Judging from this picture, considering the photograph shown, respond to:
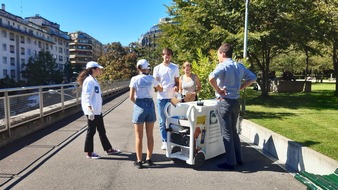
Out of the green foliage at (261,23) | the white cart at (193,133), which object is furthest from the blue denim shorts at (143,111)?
the green foliage at (261,23)

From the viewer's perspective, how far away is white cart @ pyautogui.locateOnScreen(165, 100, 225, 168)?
5082mm

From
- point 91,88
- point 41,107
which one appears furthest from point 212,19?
point 91,88

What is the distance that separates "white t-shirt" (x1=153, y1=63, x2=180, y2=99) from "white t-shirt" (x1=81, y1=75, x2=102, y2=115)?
3.76 feet

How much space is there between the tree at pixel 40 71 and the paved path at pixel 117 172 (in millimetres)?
62707

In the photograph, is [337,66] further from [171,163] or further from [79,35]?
[79,35]

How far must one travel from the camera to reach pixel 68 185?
4.34 m

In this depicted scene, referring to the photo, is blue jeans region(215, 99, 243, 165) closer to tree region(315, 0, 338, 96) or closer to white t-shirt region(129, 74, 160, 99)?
white t-shirt region(129, 74, 160, 99)

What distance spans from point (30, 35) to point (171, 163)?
72.7 meters

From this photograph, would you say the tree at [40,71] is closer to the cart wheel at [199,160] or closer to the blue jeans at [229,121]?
the cart wheel at [199,160]

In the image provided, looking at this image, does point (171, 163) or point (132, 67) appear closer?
point (171, 163)

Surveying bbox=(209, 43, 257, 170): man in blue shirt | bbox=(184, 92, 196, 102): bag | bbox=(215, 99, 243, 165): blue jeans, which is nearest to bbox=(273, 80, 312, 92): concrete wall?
bbox=(184, 92, 196, 102): bag

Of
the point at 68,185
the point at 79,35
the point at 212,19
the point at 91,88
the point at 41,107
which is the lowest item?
the point at 68,185

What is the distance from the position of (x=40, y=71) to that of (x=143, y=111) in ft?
216

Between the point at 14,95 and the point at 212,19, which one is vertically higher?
the point at 212,19
